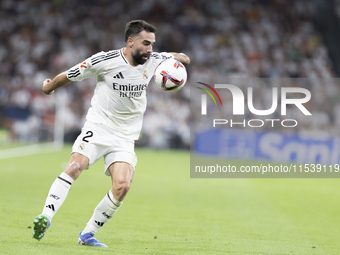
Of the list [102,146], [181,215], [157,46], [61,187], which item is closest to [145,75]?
[102,146]

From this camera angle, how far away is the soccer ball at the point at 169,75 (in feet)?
19.2

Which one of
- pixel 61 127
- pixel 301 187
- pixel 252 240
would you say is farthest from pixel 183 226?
pixel 61 127

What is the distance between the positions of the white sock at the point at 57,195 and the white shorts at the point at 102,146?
1.20ft

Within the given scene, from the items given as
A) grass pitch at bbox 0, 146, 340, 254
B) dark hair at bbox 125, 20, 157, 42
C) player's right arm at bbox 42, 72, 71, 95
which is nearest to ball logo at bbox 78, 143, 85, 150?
player's right arm at bbox 42, 72, 71, 95

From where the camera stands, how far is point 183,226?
7508mm

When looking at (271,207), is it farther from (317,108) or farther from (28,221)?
(317,108)

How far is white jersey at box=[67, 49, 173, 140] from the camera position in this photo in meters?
5.96

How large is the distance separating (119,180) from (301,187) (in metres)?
8.80

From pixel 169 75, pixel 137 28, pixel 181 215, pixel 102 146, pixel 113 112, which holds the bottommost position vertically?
pixel 181 215

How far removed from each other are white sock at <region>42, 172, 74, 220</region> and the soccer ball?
144 centimetres

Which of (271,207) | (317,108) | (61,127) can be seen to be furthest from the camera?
(61,127)

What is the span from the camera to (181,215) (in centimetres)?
850

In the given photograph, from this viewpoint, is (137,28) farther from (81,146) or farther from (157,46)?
(157,46)

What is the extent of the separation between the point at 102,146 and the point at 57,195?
759mm
